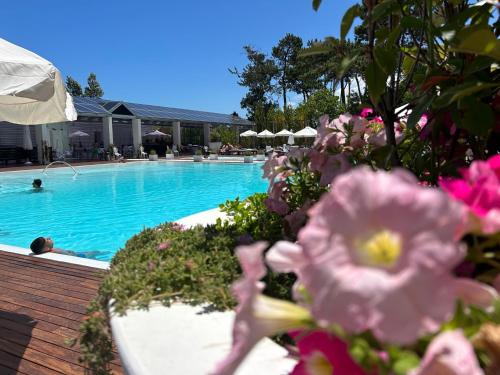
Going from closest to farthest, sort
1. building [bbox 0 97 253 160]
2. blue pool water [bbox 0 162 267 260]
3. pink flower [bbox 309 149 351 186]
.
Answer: pink flower [bbox 309 149 351 186] → blue pool water [bbox 0 162 267 260] → building [bbox 0 97 253 160]

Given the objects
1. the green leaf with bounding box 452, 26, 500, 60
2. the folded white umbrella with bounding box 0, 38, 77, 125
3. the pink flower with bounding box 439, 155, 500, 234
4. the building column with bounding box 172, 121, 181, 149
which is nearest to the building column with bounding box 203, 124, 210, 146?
the building column with bounding box 172, 121, 181, 149

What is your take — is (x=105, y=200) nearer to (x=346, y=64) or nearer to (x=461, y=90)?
(x=346, y=64)

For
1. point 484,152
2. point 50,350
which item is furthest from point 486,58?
A: point 50,350

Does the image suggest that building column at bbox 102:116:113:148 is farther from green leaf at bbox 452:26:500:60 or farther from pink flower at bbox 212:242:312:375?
pink flower at bbox 212:242:312:375

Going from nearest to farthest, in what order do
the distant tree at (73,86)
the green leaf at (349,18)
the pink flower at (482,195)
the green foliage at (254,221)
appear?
1. the pink flower at (482,195)
2. the green leaf at (349,18)
3. the green foliage at (254,221)
4. the distant tree at (73,86)

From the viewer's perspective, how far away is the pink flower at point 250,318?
1.56 ft

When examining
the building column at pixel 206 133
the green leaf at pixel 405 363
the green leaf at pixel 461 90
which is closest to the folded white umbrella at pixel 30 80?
the green leaf at pixel 461 90

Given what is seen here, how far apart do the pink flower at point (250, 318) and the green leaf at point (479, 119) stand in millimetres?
863

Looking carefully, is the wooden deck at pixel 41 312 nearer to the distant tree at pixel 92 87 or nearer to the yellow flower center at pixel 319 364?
the yellow flower center at pixel 319 364

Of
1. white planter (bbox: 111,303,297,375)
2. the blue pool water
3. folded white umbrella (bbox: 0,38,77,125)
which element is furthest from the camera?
the blue pool water

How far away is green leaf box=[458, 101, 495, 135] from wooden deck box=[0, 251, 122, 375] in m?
1.79

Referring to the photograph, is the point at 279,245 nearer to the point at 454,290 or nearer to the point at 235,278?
the point at 454,290

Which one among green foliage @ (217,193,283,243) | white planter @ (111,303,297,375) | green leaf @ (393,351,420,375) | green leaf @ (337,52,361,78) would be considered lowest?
white planter @ (111,303,297,375)

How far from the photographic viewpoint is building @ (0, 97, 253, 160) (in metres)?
25.8
